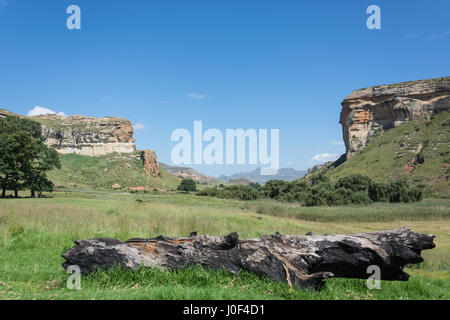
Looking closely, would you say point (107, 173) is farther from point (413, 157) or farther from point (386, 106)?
point (386, 106)

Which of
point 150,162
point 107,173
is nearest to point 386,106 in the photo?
point 150,162

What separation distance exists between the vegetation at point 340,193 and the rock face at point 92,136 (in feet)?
212

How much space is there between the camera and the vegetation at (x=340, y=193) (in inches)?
1565

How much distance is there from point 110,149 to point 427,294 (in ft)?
382

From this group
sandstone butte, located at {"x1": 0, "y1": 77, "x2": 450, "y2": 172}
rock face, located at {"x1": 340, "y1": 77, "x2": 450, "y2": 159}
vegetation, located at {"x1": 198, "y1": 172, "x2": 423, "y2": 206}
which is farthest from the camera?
sandstone butte, located at {"x1": 0, "y1": 77, "x2": 450, "y2": 172}

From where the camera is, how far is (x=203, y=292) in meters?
4.39

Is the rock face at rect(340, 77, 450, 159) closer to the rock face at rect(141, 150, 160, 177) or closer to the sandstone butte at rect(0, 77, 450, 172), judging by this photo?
the sandstone butte at rect(0, 77, 450, 172)

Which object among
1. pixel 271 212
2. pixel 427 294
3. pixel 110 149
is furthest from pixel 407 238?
pixel 110 149

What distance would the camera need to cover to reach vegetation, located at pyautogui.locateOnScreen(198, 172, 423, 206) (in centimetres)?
3975

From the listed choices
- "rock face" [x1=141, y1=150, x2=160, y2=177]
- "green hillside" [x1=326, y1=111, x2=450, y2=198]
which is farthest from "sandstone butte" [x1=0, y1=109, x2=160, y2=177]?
"green hillside" [x1=326, y1=111, x2=450, y2=198]

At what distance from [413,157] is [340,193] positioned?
35893mm

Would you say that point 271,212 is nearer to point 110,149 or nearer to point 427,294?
point 427,294

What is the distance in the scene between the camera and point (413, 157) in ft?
223

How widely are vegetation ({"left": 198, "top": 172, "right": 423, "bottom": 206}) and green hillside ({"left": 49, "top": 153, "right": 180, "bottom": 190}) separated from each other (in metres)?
42.2
